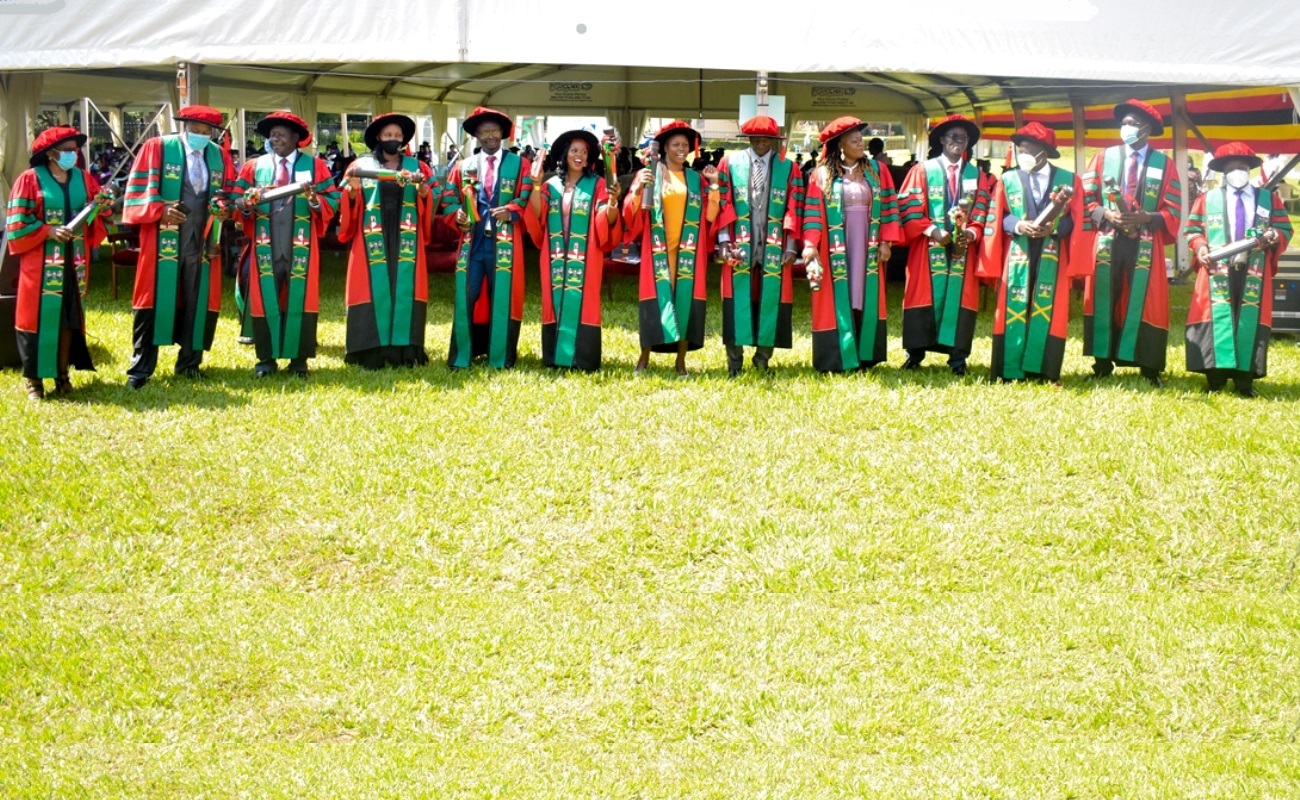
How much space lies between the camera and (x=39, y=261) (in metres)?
8.10

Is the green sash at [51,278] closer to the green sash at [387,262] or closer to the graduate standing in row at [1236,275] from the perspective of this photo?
the green sash at [387,262]

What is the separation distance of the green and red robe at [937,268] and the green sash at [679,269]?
4.39ft

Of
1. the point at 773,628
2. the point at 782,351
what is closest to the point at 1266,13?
the point at 782,351

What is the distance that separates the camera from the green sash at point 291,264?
8.70 m

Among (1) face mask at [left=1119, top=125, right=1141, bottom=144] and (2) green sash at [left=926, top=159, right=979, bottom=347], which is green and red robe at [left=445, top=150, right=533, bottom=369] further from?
(1) face mask at [left=1119, top=125, right=1141, bottom=144]

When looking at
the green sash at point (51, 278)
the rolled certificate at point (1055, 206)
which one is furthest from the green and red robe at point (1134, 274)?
the green sash at point (51, 278)

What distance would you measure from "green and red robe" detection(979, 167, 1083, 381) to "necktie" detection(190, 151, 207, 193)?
4.80 meters

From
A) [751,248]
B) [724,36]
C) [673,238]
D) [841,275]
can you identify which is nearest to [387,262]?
[673,238]

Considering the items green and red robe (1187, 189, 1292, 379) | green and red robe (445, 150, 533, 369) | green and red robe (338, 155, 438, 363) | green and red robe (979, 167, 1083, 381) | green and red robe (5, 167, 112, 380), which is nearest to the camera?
green and red robe (5, 167, 112, 380)

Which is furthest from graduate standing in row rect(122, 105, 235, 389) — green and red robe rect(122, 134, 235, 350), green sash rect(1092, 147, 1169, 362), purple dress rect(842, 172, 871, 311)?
green sash rect(1092, 147, 1169, 362)

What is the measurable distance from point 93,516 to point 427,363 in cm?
300

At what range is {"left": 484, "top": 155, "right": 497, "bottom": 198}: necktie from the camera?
28.8ft

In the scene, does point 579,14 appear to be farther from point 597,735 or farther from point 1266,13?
A: point 597,735

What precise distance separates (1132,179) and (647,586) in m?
4.41
